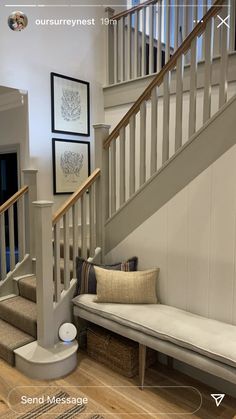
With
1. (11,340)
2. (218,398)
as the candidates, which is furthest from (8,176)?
(218,398)

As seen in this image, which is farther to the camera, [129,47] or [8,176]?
[8,176]

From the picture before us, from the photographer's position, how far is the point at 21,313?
307cm

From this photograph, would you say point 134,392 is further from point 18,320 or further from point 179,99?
point 179,99

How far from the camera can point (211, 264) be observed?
98.0 inches

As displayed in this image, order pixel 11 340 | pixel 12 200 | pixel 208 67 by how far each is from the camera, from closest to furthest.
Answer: pixel 208 67, pixel 11 340, pixel 12 200

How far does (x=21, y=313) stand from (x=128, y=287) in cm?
111

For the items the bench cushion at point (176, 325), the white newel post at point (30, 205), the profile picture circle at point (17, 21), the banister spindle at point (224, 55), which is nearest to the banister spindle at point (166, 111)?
the banister spindle at point (224, 55)

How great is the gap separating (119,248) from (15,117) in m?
2.19

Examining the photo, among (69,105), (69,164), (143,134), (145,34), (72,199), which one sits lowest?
(72,199)

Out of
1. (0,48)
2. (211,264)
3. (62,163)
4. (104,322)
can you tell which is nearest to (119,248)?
(104,322)

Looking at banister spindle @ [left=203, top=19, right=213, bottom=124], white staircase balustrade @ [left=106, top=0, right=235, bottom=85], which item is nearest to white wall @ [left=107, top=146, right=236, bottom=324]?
banister spindle @ [left=203, top=19, right=213, bottom=124]

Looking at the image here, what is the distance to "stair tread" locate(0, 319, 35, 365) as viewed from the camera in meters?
2.77

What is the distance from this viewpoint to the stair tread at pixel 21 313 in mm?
2952

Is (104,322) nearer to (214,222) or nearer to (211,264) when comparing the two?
(211,264)
